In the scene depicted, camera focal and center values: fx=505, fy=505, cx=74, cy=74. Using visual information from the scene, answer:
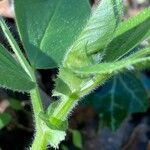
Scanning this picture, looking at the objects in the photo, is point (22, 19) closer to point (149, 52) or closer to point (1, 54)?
point (1, 54)

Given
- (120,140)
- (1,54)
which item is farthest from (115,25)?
(120,140)

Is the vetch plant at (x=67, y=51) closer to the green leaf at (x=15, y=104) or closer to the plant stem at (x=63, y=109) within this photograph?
the plant stem at (x=63, y=109)

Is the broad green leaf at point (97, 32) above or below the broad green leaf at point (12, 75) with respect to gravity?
above

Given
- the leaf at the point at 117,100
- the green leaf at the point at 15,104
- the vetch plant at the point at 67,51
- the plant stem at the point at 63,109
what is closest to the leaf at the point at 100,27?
the vetch plant at the point at 67,51

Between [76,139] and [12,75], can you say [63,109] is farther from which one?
[76,139]

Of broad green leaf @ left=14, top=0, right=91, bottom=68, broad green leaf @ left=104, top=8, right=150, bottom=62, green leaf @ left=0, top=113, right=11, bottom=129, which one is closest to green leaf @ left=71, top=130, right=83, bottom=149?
green leaf @ left=0, top=113, right=11, bottom=129

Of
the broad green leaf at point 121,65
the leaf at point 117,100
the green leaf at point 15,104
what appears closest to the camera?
the broad green leaf at point 121,65
